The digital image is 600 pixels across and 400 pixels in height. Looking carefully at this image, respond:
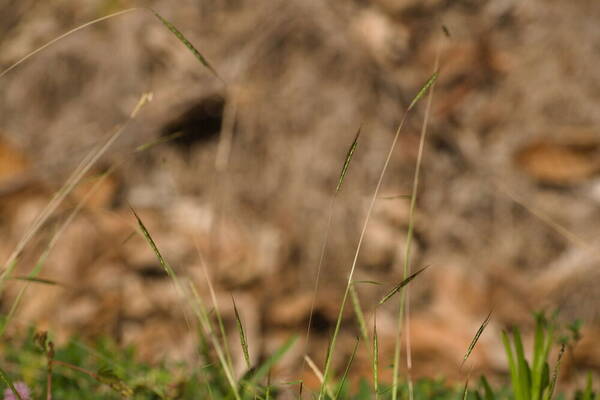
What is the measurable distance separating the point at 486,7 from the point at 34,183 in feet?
8.15

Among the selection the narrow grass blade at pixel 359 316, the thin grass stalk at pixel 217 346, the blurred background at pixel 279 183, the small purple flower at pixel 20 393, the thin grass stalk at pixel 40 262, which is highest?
the thin grass stalk at pixel 40 262

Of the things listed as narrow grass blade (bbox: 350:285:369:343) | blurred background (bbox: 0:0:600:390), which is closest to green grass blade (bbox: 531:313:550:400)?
narrow grass blade (bbox: 350:285:369:343)

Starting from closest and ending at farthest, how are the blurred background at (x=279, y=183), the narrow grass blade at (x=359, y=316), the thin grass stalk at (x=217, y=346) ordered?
1. the thin grass stalk at (x=217, y=346)
2. the narrow grass blade at (x=359, y=316)
3. the blurred background at (x=279, y=183)

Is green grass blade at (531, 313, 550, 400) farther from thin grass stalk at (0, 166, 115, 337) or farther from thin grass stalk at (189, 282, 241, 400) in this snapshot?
thin grass stalk at (0, 166, 115, 337)

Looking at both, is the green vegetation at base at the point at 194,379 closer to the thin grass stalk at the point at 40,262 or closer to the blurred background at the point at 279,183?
the thin grass stalk at the point at 40,262

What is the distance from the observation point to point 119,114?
8.81 ft

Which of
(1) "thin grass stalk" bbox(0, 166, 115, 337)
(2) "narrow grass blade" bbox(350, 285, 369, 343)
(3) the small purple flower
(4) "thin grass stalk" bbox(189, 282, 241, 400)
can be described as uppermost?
(1) "thin grass stalk" bbox(0, 166, 115, 337)

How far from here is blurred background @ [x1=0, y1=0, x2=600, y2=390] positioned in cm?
262

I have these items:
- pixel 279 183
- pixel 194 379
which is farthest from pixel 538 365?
pixel 279 183

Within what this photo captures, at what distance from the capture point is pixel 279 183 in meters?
2.68

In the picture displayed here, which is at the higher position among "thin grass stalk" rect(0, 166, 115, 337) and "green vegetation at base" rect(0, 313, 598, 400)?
"thin grass stalk" rect(0, 166, 115, 337)

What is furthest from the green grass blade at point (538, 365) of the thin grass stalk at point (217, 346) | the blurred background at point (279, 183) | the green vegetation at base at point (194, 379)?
the blurred background at point (279, 183)

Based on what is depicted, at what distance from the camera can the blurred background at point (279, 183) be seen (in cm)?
262

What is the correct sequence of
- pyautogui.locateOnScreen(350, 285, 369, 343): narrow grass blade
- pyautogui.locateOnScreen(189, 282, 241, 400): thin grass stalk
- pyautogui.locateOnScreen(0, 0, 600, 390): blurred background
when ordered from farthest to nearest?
pyautogui.locateOnScreen(0, 0, 600, 390): blurred background
pyautogui.locateOnScreen(350, 285, 369, 343): narrow grass blade
pyautogui.locateOnScreen(189, 282, 241, 400): thin grass stalk
